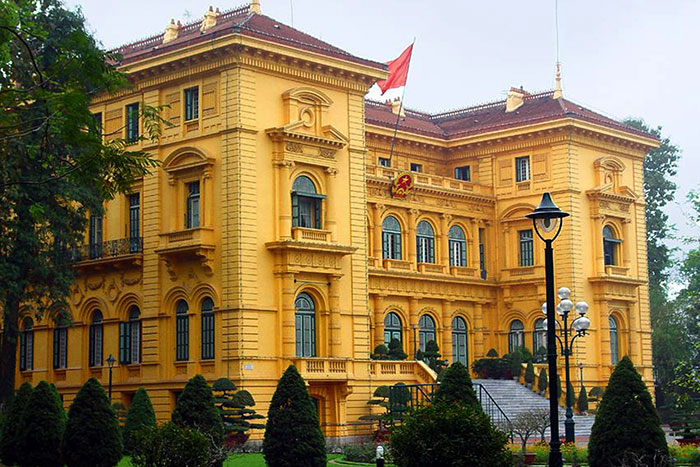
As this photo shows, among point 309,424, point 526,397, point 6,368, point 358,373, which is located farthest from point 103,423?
point 526,397

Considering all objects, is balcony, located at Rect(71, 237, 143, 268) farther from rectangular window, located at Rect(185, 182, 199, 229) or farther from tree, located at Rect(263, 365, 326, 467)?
tree, located at Rect(263, 365, 326, 467)

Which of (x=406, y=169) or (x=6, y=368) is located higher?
(x=406, y=169)

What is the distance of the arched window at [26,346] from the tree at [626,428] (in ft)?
97.5

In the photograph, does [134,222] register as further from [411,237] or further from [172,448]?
[172,448]

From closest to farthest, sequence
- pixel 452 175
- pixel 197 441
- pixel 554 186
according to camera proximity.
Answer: pixel 197 441, pixel 554 186, pixel 452 175

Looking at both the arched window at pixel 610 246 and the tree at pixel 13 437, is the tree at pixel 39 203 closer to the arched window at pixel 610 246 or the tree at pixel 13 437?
the tree at pixel 13 437

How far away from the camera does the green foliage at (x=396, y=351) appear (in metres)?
49.6

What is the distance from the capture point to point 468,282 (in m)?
56.1

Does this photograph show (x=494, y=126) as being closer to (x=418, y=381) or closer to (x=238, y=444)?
(x=418, y=381)

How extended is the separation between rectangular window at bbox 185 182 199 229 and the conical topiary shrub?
14.4 metres

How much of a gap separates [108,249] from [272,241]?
7.29 metres

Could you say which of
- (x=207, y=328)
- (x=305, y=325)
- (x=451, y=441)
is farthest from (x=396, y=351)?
(x=451, y=441)

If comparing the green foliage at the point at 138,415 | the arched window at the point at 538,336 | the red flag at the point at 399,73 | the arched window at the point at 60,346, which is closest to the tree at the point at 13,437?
the green foliage at the point at 138,415

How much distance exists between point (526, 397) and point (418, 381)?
5818 millimetres
